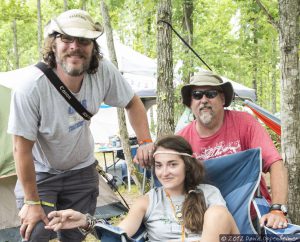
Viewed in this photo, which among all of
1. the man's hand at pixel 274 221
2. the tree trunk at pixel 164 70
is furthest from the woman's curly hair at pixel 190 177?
the tree trunk at pixel 164 70

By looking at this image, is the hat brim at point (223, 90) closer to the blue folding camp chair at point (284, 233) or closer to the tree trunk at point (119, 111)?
the blue folding camp chair at point (284, 233)

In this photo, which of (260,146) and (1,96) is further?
(1,96)

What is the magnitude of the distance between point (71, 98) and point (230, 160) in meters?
1.08

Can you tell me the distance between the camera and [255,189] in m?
2.54

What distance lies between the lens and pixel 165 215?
8.07ft

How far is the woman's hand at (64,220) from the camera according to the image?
75.2 inches

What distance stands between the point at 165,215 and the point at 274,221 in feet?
2.11

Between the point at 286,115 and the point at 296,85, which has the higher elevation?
the point at 296,85

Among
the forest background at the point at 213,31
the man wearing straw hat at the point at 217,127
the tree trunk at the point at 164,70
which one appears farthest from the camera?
the forest background at the point at 213,31

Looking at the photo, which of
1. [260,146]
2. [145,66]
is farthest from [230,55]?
[260,146]

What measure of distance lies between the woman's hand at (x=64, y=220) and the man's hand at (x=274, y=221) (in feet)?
3.20

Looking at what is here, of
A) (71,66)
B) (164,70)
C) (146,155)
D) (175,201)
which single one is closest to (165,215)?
(175,201)

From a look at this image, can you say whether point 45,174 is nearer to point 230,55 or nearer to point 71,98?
point 71,98

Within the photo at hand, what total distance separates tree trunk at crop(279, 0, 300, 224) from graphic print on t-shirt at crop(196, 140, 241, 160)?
3.06 ft
